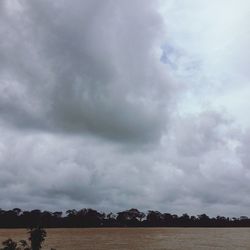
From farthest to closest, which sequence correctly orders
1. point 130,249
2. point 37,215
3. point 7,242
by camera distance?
1. point 130,249
2. point 37,215
3. point 7,242

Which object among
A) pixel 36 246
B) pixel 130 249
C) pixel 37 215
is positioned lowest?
pixel 36 246

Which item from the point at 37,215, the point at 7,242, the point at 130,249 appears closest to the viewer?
the point at 7,242

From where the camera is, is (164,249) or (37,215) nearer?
(37,215)

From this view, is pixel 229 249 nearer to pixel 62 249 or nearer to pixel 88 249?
pixel 88 249

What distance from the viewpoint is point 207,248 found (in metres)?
121

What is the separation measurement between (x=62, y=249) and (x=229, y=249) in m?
42.8

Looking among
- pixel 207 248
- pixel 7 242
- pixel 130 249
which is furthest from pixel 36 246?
pixel 207 248

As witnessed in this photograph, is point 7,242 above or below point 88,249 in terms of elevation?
below

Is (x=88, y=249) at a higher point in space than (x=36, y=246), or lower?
higher

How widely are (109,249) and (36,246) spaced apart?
92766 millimetres

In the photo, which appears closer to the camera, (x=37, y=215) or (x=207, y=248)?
(x=37, y=215)

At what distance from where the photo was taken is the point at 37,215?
29.2 meters

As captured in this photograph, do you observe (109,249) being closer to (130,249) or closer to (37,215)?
(130,249)

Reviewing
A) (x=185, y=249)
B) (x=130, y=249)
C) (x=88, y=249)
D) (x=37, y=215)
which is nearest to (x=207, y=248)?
(x=185, y=249)
